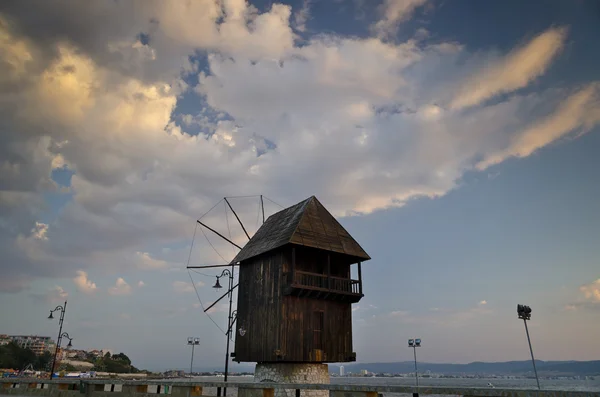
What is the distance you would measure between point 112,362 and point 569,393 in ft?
545

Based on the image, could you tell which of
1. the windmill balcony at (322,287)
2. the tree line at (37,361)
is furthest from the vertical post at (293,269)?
the tree line at (37,361)

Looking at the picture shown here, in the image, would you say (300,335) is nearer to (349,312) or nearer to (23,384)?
(349,312)

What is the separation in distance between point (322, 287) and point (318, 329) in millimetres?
2841

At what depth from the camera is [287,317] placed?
2534 centimetres

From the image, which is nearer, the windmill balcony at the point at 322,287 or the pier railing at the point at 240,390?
the pier railing at the point at 240,390

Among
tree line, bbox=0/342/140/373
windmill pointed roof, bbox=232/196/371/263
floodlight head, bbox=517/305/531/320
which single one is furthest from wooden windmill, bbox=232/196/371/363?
tree line, bbox=0/342/140/373

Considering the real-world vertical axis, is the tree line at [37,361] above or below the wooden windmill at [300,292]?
below

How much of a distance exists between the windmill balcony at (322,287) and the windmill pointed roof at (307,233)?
6.48 feet

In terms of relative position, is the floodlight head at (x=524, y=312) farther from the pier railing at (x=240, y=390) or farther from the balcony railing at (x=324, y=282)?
the pier railing at (x=240, y=390)

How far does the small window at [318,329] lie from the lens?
26.2 meters

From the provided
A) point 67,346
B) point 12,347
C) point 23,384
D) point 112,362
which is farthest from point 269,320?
point 112,362

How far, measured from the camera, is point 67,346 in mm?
41062

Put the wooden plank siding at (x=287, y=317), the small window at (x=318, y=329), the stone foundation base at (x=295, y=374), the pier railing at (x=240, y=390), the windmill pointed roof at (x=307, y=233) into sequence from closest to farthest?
the pier railing at (x=240, y=390)
the stone foundation base at (x=295, y=374)
the wooden plank siding at (x=287, y=317)
the small window at (x=318, y=329)
the windmill pointed roof at (x=307, y=233)

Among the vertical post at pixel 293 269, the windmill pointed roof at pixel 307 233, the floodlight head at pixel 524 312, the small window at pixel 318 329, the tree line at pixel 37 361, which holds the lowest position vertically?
the tree line at pixel 37 361
